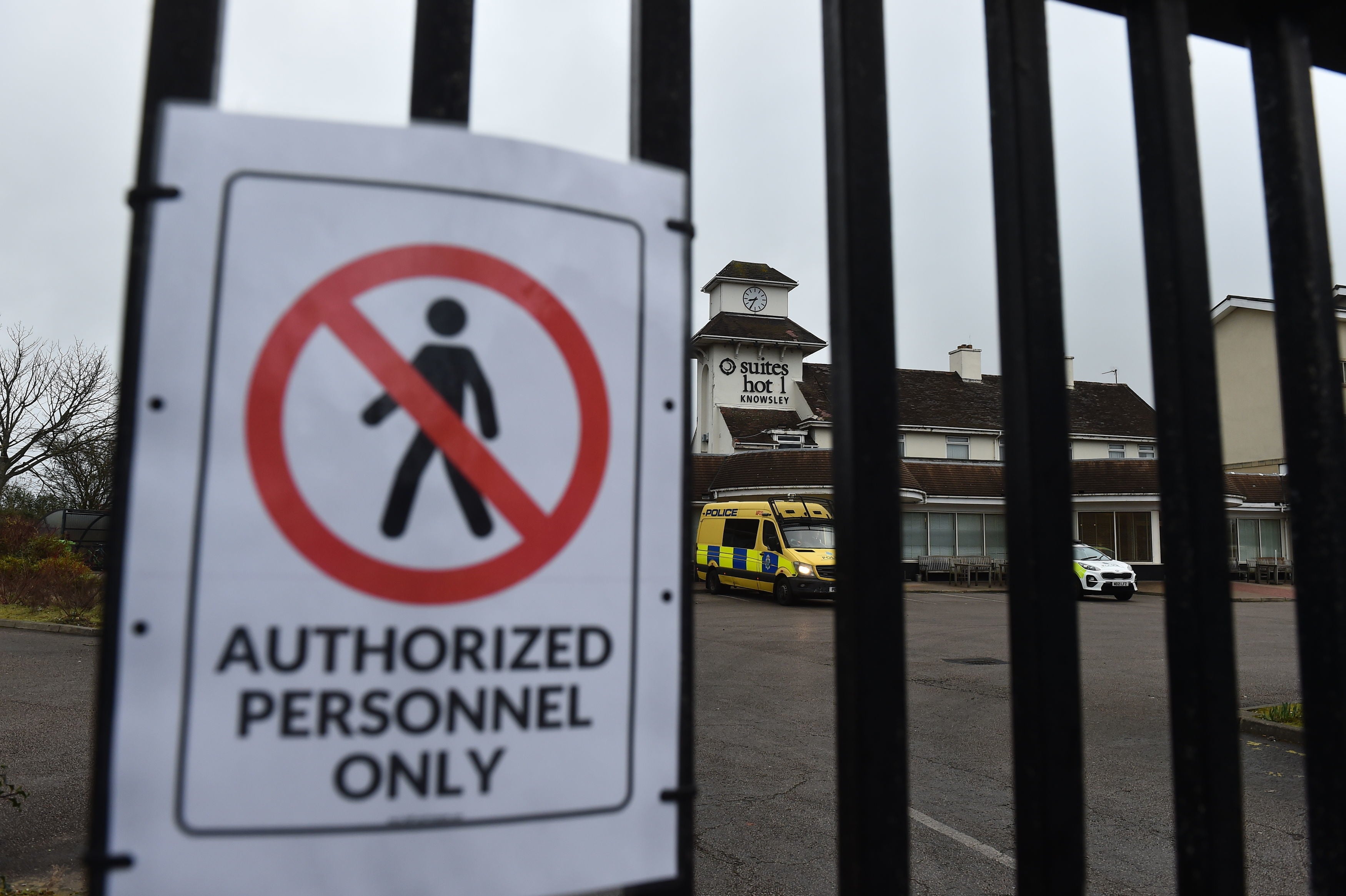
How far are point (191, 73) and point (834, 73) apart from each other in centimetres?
94

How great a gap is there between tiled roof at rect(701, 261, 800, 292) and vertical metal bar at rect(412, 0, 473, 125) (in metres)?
40.4

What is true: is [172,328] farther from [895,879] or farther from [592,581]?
[895,879]

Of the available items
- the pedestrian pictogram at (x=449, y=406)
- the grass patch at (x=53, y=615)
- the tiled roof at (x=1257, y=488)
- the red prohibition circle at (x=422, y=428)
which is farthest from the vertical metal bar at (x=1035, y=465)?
the tiled roof at (x=1257, y=488)

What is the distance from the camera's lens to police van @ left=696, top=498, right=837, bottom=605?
19078 mm

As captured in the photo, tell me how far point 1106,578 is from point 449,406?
25591mm

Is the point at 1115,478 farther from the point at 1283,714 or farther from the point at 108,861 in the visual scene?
the point at 108,861

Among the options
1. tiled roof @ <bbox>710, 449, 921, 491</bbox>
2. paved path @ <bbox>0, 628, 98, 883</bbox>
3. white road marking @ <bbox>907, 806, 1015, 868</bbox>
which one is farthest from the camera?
tiled roof @ <bbox>710, 449, 921, 491</bbox>

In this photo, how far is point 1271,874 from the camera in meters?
4.00

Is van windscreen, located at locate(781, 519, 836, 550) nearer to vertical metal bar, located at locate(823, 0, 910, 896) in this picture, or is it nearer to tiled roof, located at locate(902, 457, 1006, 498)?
tiled roof, located at locate(902, 457, 1006, 498)

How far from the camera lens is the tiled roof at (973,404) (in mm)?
37594

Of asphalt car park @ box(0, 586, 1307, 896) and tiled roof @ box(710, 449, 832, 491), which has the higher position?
tiled roof @ box(710, 449, 832, 491)

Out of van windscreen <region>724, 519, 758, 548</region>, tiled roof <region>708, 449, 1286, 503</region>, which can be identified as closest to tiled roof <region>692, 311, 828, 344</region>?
tiled roof <region>708, 449, 1286, 503</region>

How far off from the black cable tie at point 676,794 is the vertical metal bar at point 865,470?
24 centimetres

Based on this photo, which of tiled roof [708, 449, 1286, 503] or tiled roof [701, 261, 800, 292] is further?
tiled roof [701, 261, 800, 292]
